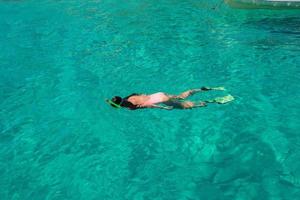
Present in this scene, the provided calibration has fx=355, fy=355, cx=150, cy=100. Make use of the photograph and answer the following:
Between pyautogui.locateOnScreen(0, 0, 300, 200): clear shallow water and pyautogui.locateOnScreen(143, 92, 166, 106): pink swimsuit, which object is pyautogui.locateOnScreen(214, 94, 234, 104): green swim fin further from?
pyautogui.locateOnScreen(143, 92, 166, 106): pink swimsuit

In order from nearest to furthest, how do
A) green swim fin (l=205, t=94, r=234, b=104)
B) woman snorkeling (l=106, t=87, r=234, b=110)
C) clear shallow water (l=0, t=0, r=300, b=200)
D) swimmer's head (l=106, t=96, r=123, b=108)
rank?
clear shallow water (l=0, t=0, r=300, b=200) < swimmer's head (l=106, t=96, r=123, b=108) < woman snorkeling (l=106, t=87, r=234, b=110) < green swim fin (l=205, t=94, r=234, b=104)

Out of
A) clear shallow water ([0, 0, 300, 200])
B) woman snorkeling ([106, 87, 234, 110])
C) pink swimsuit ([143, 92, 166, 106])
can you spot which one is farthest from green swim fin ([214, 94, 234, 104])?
pink swimsuit ([143, 92, 166, 106])

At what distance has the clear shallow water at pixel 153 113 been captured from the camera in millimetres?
7008

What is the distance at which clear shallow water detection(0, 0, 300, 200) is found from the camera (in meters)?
7.01

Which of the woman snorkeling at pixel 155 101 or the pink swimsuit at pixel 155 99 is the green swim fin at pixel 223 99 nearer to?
the woman snorkeling at pixel 155 101

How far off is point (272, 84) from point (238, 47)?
3.07 m

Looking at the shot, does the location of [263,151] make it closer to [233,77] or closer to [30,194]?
[233,77]

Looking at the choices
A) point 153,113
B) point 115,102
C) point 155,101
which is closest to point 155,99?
point 155,101

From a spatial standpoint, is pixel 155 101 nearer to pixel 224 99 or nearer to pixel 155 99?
pixel 155 99

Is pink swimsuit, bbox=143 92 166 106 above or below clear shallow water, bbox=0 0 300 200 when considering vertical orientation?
above

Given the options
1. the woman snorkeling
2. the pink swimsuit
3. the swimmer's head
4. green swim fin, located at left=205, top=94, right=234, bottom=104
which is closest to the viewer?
the swimmer's head

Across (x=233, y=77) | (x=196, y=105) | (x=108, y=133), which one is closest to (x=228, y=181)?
(x=196, y=105)

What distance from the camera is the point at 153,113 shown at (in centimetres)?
930

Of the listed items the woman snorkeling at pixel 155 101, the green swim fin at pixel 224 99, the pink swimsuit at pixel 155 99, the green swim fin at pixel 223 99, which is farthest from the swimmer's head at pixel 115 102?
the green swim fin at pixel 224 99
